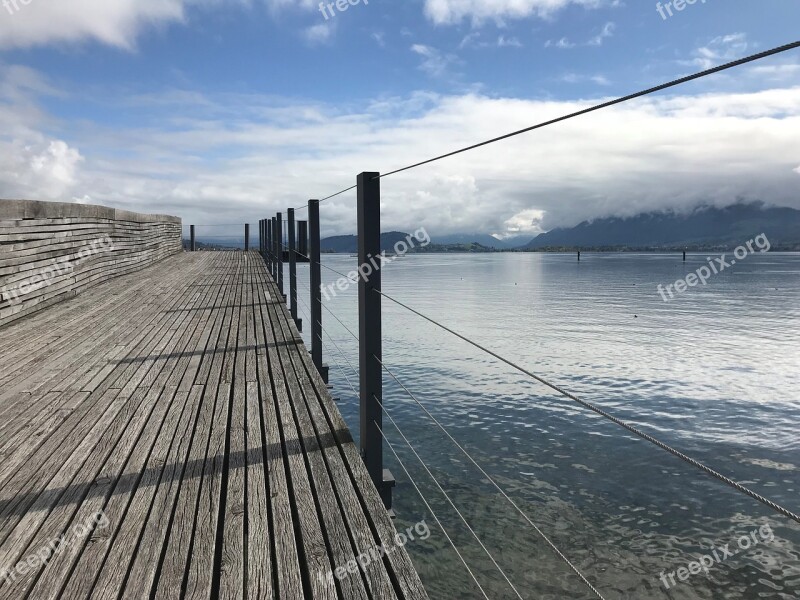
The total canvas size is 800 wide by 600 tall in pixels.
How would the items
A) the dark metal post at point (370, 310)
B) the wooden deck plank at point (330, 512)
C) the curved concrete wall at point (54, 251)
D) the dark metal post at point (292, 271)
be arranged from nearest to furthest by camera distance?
the wooden deck plank at point (330, 512) < the dark metal post at point (370, 310) < the curved concrete wall at point (54, 251) < the dark metal post at point (292, 271)

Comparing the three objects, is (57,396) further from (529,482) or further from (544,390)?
(544,390)

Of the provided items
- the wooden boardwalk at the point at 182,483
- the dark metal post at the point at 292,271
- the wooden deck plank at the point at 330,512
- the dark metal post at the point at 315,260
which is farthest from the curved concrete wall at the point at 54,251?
the wooden deck plank at the point at 330,512

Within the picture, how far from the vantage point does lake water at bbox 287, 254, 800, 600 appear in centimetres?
542

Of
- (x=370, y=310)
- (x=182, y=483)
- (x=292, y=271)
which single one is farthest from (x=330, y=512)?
(x=292, y=271)

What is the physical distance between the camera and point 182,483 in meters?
2.34

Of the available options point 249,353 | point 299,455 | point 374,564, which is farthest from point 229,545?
point 249,353

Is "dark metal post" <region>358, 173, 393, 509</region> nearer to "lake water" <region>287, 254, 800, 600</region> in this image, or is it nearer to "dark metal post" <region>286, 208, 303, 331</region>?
"lake water" <region>287, 254, 800, 600</region>

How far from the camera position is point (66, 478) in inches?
94.3

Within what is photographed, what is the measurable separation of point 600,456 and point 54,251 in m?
8.28

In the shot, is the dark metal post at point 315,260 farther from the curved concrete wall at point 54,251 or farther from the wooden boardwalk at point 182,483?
the curved concrete wall at point 54,251

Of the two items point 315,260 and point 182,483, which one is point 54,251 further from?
point 182,483

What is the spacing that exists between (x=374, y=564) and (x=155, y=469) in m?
1.24

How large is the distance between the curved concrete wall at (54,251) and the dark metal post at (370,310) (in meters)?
5.04

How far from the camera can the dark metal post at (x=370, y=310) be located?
259 cm
